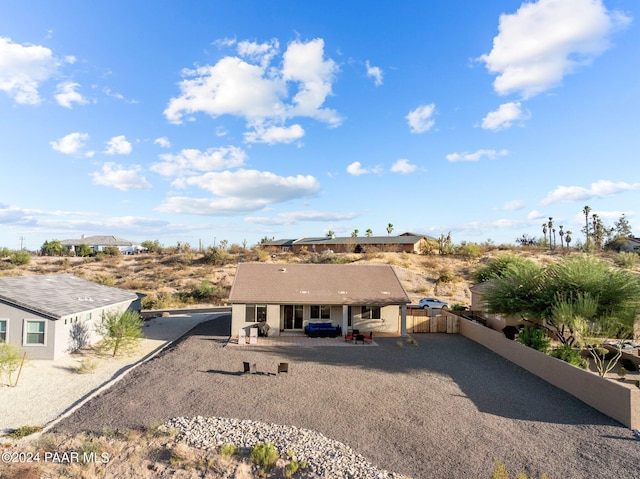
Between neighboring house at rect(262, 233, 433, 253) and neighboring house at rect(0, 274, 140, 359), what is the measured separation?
47518 mm

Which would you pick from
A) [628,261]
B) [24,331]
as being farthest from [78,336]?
[628,261]

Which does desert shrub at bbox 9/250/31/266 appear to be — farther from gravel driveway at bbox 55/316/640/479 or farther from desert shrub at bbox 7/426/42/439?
desert shrub at bbox 7/426/42/439

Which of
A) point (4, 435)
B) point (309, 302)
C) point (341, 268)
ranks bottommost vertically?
point (4, 435)

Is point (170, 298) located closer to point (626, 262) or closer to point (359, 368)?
point (359, 368)


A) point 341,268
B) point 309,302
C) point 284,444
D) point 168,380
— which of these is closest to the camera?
point 284,444

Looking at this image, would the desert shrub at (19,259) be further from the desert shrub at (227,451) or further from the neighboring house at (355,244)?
the desert shrub at (227,451)

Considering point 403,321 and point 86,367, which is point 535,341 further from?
point 86,367

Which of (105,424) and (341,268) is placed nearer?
(105,424)

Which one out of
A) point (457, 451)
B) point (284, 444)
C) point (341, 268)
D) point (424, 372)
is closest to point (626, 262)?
point (341, 268)

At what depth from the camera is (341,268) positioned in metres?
28.8

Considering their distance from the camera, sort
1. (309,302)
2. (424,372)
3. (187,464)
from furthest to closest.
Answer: (309,302)
(424,372)
(187,464)

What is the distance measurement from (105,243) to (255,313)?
75025 mm

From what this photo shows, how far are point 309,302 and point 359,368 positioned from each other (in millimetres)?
6949

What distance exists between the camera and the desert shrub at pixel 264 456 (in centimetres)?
971
